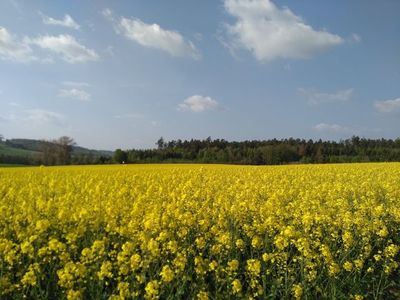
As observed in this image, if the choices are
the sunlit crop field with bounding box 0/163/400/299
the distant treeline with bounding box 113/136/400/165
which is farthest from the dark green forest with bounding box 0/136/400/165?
the sunlit crop field with bounding box 0/163/400/299

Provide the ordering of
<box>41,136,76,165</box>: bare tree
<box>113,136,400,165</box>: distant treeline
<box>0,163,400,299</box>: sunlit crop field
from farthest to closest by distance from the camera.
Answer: <box>41,136,76,165</box>: bare tree, <box>113,136,400,165</box>: distant treeline, <box>0,163,400,299</box>: sunlit crop field

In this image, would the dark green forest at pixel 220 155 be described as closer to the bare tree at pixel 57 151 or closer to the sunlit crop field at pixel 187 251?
the bare tree at pixel 57 151

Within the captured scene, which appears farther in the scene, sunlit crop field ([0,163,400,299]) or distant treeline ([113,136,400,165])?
distant treeline ([113,136,400,165])

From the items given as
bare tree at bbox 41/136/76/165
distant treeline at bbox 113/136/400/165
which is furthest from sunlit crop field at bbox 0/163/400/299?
bare tree at bbox 41/136/76/165

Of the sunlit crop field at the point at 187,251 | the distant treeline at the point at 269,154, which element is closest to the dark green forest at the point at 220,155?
the distant treeline at the point at 269,154

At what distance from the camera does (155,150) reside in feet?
197

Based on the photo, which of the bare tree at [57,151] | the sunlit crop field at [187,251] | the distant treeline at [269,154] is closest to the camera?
the sunlit crop field at [187,251]

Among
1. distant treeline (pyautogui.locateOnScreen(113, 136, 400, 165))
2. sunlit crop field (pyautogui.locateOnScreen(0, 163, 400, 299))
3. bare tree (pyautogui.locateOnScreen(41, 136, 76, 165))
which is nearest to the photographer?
sunlit crop field (pyautogui.locateOnScreen(0, 163, 400, 299))

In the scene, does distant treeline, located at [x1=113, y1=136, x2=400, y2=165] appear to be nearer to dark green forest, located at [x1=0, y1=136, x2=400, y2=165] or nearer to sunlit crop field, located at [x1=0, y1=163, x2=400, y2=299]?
dark green forest, located at [x1=0, y1=136, x2=400, y2=165]

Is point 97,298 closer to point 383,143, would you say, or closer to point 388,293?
point 388,293

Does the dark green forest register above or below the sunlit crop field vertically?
above

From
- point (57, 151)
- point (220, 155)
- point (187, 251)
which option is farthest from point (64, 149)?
point (187, 251)

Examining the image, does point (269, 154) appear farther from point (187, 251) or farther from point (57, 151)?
point (187, 251)

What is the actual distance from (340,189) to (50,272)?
8.76 m
